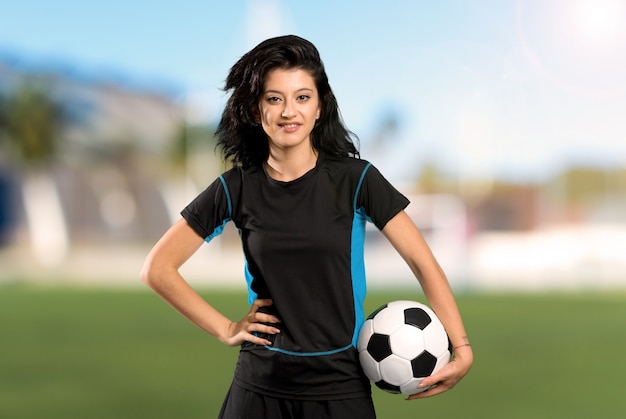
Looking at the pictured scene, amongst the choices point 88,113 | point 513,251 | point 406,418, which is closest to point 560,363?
point 406,418

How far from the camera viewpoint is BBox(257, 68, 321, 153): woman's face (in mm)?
2914

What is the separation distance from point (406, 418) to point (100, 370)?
11.2ft

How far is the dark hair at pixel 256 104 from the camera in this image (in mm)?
2926

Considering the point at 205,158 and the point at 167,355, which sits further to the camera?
the point at 205,158

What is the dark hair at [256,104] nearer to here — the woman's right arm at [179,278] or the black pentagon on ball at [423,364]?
the woman's right arm at [179,278]

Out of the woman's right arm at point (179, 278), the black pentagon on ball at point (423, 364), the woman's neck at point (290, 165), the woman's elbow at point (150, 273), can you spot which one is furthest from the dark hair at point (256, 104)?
the black pentagon on ball at point (423, 364)

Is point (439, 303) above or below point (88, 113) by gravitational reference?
below

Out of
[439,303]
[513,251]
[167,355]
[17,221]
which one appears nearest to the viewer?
[439,303]

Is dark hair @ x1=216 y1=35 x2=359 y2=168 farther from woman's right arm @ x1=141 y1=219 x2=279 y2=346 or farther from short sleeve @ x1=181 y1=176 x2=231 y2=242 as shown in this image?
woman's right arm @ x1=141 y1=219 x2=279 y2=346

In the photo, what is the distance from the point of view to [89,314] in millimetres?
13430

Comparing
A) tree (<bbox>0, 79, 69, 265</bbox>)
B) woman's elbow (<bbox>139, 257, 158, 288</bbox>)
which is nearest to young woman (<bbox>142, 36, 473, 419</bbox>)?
woman's elbow (<bbox>139, 257, 158, 288</bbox>)

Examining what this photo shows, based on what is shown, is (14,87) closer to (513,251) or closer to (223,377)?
(513,251)

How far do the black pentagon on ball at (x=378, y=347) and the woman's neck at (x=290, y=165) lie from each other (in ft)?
2.00

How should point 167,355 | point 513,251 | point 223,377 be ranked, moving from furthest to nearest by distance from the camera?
point 513,251
point 167,355
point 223,377
